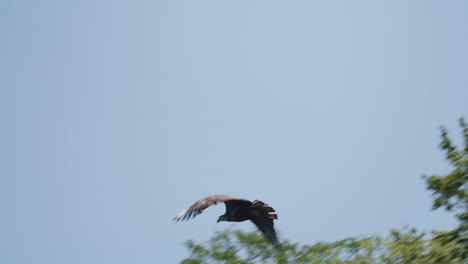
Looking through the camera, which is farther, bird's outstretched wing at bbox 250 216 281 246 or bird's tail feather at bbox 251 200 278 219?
bird's outstretched wing at bbox 250 216 281 246

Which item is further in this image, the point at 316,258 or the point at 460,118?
the point at 460,118

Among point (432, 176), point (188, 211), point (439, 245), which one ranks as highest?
point (432, 176)

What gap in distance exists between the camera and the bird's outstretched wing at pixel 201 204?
60.4 feet

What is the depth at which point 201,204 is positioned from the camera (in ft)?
61.2

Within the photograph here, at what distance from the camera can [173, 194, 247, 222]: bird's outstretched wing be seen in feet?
60.4

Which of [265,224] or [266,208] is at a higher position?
[266,208]

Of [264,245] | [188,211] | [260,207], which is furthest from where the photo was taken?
[264,245]

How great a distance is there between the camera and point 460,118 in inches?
1030

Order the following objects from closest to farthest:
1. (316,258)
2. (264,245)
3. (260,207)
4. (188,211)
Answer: (188,211) < (260,207) < (316,258) < (264,245)

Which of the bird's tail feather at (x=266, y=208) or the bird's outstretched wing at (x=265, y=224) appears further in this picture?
the bird's outstretched wing at (x=265, y=224)

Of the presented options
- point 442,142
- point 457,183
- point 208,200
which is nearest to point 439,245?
point 457,183

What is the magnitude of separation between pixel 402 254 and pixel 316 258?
8.95ft

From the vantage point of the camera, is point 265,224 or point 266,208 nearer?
point 266,208

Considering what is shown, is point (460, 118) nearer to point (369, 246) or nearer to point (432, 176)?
point (432, 176)
